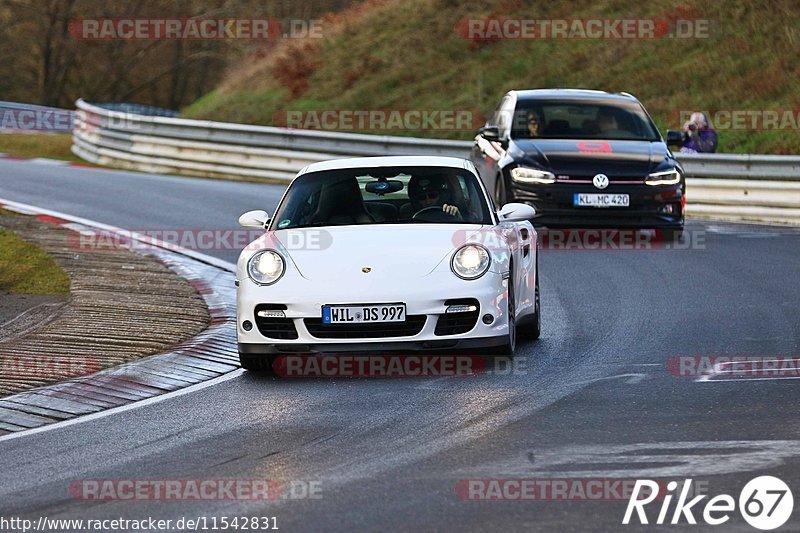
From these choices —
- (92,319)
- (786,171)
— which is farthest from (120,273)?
(786,171)

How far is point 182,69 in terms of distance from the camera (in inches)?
2419

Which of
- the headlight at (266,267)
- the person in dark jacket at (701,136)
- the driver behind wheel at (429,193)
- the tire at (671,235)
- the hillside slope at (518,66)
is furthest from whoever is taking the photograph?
the hillside slope at (518,66)

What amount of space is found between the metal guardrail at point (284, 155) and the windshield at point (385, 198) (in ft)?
34.0

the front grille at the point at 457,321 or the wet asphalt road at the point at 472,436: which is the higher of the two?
the front grille at the point at 457,321

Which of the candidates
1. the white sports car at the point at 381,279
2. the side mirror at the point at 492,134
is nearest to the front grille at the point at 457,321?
the white sports car at the point at 381,279

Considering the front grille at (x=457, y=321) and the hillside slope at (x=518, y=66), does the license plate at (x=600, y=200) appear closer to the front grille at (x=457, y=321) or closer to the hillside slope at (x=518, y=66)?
the front grille at (x=457, y=321)

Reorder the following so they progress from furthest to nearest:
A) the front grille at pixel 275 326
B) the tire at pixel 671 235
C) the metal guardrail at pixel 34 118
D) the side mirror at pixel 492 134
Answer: the metal guardrail at pixel 34 118 → the tire at pixel 671 235 → the side mirror at pixel 492 134 → the front grille at pixel 275 326

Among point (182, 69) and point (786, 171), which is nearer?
point (786, 171)

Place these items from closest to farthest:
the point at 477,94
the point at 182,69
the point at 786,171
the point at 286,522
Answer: the point at 286,522
the point at 786,171
the point at 477,94
the point at 182,69

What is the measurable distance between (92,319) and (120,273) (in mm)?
2503

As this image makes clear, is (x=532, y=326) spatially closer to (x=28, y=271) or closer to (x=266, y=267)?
(x=266, y=267)

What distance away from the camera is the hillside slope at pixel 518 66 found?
28.3m

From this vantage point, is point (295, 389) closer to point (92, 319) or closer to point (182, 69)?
point (92, 319)

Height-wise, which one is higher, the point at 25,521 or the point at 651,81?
the point at 651,81
